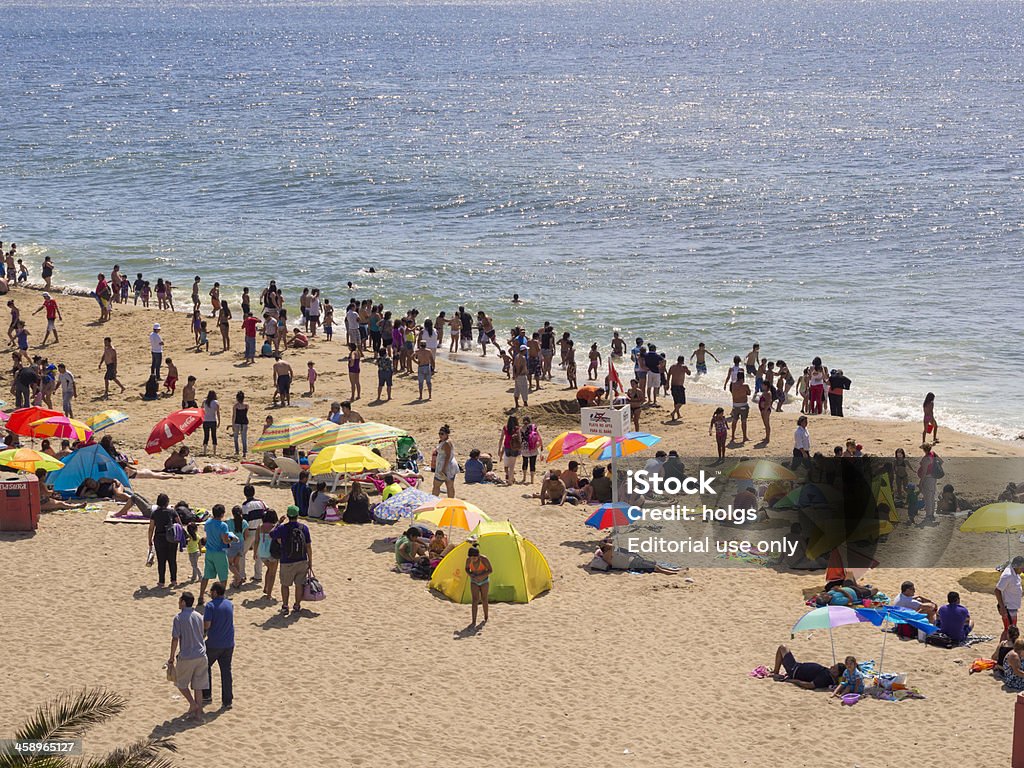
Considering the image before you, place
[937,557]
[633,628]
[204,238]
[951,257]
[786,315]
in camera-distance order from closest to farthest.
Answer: [633,628] < [937,557] < [786,315] < [951,257] < [204,238]

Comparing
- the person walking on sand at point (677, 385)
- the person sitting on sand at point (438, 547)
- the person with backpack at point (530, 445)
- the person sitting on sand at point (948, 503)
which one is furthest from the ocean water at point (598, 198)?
the person sitting on sand at point (438, 547)

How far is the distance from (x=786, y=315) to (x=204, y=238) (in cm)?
2063

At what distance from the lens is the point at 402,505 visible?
17875 millimetres

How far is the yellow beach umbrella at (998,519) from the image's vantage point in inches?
607

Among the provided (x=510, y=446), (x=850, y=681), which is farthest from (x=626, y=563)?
(x=510, y=446)

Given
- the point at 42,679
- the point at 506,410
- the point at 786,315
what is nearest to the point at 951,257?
the point at 786,315

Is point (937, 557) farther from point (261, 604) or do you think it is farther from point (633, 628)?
point (261, 604)

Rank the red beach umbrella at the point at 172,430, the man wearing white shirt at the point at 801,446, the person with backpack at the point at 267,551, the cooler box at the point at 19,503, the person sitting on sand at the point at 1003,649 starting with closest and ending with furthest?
the person sitting on sand at the point at 1003,649, the person with backpack at the point at 267,551, the cooler box at the point at 19,503, the red beach umbrella at the point at 172,430, the man wearing white shirt at the point at 801,446

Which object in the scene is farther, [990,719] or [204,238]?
[204,238]

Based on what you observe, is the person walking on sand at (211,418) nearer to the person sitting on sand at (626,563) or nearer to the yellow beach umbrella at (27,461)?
the yellow beach umbrella at (27,461)

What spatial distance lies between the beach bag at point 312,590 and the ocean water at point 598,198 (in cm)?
1471

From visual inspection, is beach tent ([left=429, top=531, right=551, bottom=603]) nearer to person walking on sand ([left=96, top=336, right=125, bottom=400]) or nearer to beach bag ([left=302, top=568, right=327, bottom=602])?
beach bag ([left=302, top=568, right=327, bottom=602])

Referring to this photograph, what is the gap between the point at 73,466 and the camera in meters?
17.9

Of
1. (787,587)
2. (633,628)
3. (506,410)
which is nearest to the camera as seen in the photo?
(633,628)
